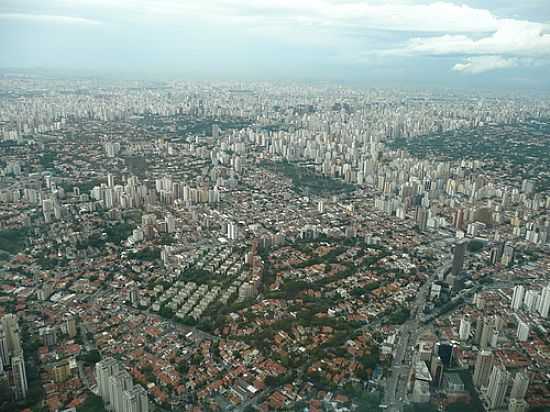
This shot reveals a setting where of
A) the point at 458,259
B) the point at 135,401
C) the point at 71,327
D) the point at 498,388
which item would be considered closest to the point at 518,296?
the point at 458,259

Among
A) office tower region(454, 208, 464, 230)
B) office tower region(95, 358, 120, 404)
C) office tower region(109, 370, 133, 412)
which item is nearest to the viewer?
office tower region(109, 370, 133, 412)

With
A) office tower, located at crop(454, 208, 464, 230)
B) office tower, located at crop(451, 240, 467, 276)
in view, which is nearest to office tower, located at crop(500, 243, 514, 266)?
office tower, located at crop(451, 240, 467, 276)

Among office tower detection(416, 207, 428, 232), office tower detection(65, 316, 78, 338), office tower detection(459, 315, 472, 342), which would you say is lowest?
office tower detection(65, 316, 78, 338)

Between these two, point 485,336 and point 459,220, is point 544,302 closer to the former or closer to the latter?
point 485,336

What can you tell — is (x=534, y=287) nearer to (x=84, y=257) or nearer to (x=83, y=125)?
(x=84, y=257)

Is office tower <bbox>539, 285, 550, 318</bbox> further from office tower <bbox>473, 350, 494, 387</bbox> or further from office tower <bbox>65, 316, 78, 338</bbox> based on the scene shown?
office tower <bbox>65, 316, 78, 338</bbox>

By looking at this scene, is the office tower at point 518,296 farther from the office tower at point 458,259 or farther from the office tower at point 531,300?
the office tower at point 458,259
